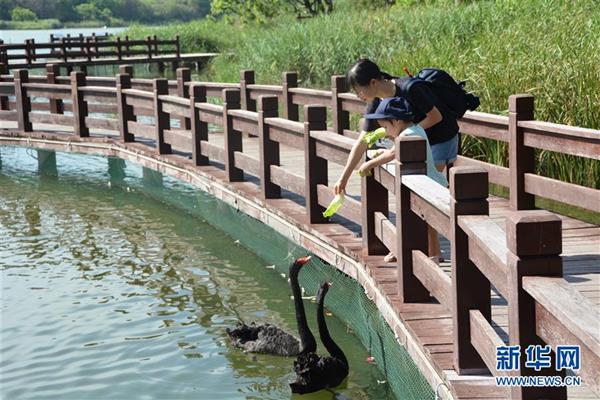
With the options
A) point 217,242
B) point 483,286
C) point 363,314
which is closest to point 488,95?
point 217,242

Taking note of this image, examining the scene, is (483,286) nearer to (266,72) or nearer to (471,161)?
(471,161)

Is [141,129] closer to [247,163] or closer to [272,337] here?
[247,163]

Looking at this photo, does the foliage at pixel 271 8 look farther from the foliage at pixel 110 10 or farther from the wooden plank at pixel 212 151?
the foliage at pixel 110 10

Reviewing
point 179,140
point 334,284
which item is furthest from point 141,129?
point 334,284

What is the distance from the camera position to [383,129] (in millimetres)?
7035

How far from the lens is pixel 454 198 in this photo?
15.8ft

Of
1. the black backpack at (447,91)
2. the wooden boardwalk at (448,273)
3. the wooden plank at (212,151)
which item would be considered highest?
the black backpack at (447,91)

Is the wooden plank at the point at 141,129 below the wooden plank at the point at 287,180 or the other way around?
the other way around

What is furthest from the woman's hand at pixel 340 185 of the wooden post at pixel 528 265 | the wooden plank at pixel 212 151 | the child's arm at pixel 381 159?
the wooden plank at pixel 212 151

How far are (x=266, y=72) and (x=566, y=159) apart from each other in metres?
13.6

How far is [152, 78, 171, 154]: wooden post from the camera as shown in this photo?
1346 cm

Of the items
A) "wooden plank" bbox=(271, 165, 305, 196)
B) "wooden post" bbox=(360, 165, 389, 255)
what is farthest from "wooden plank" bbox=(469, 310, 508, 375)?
"wooden plank" bbox=(271, 165, 305, 196)

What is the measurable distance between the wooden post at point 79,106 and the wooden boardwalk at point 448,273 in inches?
222

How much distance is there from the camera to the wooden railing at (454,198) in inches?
146
